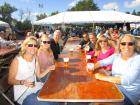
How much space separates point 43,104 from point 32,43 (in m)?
1.17

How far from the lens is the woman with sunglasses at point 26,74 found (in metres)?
3.99

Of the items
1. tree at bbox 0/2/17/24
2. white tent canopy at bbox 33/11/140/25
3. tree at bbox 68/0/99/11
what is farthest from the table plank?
tree at bbox 0/2/17/24

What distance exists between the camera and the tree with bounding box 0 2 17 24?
76.2 meters

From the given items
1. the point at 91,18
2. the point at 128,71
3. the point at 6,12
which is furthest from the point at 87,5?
the point at 128,71

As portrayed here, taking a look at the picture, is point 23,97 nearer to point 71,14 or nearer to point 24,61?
point 24,61

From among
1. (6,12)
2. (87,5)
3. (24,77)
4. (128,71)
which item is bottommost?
(6,12)

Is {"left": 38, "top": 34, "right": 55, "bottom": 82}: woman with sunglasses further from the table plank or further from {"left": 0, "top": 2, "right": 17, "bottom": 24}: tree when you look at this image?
{"left": 0, "top": 2, "right": 17, "bottom": 24}: tree

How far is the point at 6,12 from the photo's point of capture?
253 ft

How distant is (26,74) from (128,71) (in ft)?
4.79

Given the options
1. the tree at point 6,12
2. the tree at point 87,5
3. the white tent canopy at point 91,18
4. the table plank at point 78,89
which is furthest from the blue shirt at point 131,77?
the tree at point 6,12

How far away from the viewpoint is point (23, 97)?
401cm

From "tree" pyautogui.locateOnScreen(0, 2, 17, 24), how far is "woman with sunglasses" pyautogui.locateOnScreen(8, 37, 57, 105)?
7218 centimetres

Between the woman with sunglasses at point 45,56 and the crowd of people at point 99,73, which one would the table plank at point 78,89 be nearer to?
the crowd of people at point 99,73

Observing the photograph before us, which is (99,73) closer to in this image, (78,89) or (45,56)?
(78,89)
